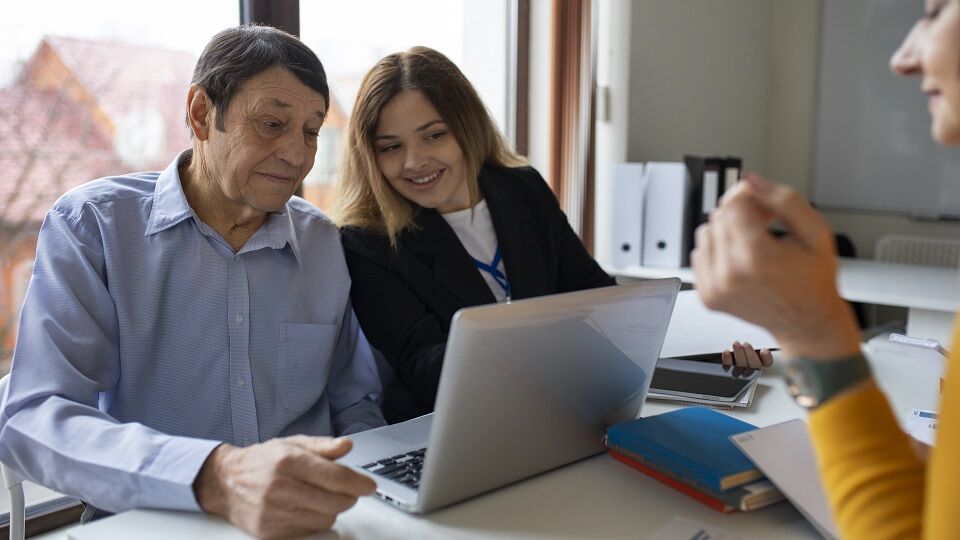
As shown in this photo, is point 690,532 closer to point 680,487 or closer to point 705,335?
point 680,487

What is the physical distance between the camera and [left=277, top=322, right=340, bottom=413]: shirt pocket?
1450mm

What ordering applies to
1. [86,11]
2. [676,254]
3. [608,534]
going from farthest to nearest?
[676,254]
[86,11]
[608,534]

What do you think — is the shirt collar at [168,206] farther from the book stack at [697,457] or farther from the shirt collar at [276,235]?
the book stack at [697,457]

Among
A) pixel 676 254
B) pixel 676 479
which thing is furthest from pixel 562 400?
pixel 676 254

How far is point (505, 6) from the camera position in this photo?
3031 mm

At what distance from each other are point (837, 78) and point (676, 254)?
159 cm

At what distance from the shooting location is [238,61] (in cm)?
139

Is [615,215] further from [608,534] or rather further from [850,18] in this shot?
[608,534]

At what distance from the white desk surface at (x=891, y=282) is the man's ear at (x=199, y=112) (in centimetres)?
139

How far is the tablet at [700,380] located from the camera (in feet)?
4.51

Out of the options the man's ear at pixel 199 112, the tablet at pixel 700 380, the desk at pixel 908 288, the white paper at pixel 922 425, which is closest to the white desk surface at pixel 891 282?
the desk at pixel 908 288

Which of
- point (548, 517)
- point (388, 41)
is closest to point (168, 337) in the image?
point (548, 517)

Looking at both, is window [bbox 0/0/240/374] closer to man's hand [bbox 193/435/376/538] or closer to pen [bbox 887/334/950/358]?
man's hand [bbox 193/435/376/538]

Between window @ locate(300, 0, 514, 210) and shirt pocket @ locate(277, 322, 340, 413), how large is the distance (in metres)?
0.68
